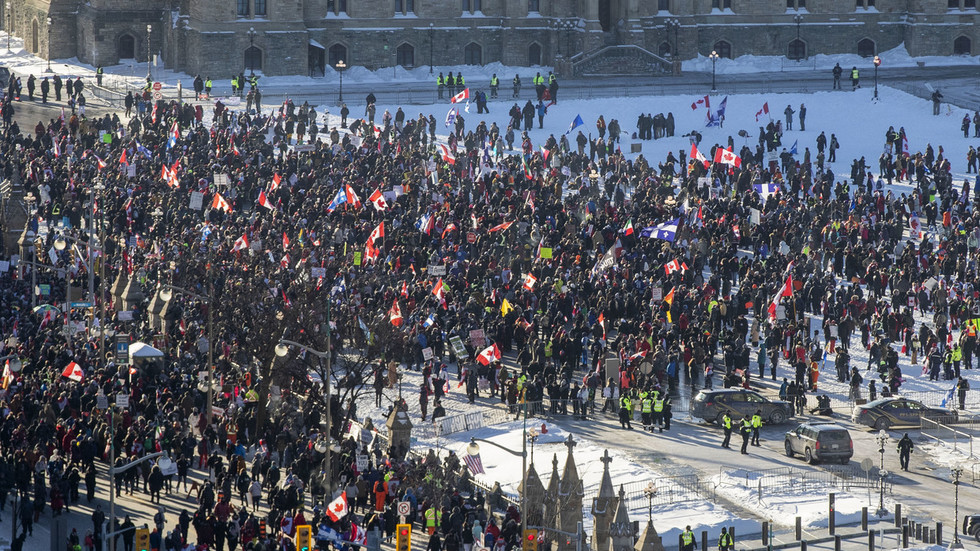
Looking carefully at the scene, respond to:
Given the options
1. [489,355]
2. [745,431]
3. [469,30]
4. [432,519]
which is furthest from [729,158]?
[432,519]

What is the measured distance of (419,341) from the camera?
5050 centimetres

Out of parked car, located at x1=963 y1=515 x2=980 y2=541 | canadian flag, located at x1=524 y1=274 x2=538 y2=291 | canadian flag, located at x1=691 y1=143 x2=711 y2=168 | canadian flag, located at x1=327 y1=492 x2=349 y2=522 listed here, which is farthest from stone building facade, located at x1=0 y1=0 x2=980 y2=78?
canadian flag, located at x1=327 y1=492 x2=349 y2=522

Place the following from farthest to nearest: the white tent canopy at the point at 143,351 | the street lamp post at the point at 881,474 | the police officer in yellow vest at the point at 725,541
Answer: the white tent canopy at the point at 143,351, the street lamp post at the point at 881,474, the police officer in yellow vest at the point at 725,541

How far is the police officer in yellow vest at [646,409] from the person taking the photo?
46.7m

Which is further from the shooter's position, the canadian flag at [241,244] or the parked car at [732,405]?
the canadian flag at [241,244]

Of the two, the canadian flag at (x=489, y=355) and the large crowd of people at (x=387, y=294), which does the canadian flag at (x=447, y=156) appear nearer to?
the large crowd of people at (x=387, y=294)

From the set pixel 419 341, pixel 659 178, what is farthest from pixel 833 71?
pixel 419 341

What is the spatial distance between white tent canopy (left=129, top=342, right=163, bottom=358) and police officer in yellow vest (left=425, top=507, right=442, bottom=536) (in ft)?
40.0

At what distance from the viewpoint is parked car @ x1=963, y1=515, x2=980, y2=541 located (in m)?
39.3

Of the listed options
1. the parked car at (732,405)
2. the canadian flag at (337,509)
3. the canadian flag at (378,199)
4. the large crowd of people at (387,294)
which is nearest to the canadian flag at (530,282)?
the large crowd of people at (387,294)

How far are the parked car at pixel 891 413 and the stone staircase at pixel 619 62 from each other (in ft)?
152

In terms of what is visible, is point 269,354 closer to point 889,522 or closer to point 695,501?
point 695,501

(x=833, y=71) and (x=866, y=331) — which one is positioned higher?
(x=833, y=71)

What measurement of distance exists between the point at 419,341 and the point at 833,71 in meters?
42.9
